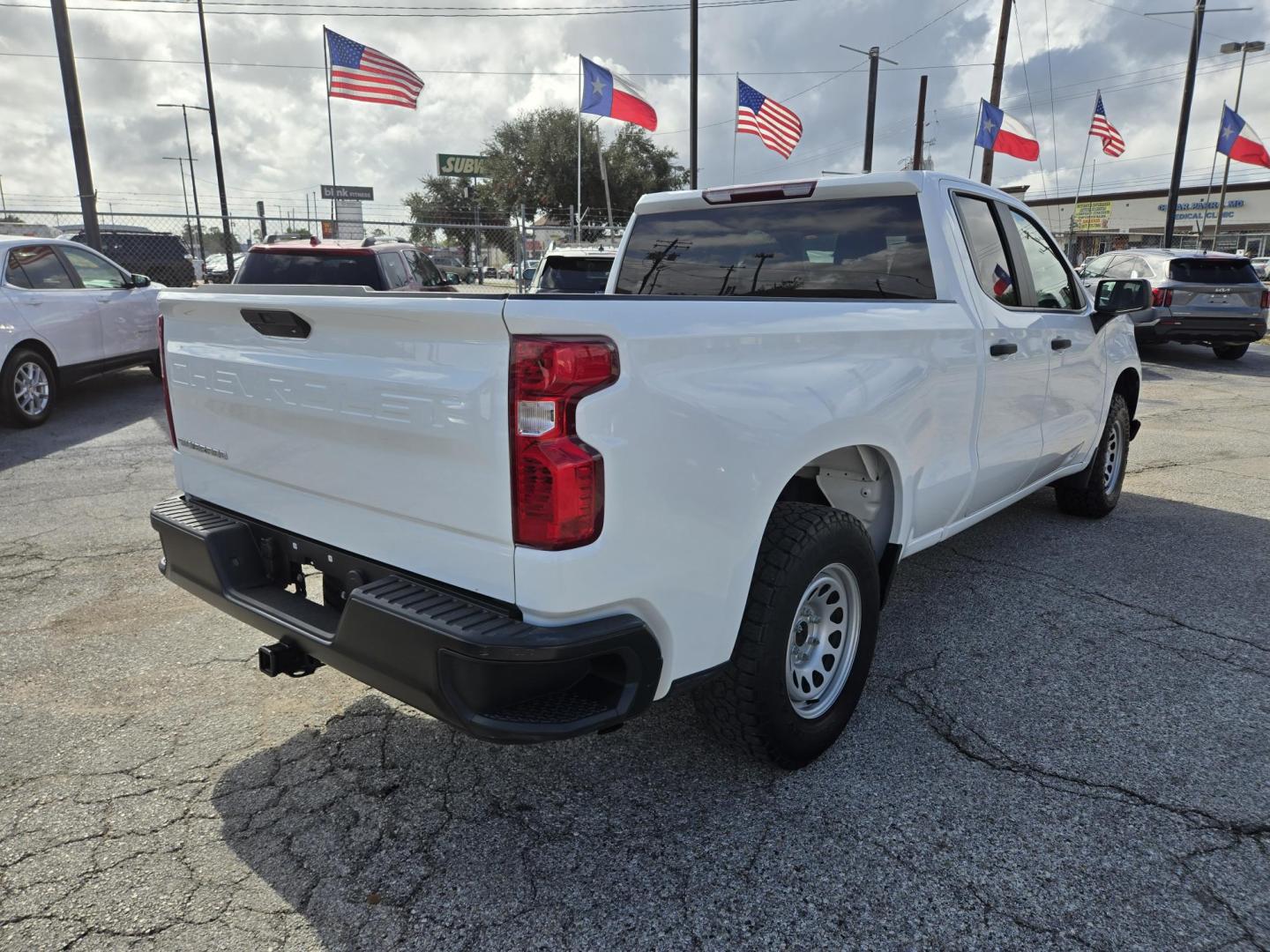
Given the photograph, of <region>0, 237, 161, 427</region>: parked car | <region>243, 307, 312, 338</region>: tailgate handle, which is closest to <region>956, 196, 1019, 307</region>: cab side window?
<region>243, 307, 312, 338</region>: tailgate handle

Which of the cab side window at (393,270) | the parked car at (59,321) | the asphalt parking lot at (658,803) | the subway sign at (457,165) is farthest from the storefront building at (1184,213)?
the asphalt parking lot at (658,803)

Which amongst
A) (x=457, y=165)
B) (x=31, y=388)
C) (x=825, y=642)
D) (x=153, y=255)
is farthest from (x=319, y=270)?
(x=457, y=165)

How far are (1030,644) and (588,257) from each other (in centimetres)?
687

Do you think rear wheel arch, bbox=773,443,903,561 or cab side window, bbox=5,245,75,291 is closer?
rear wheel arch, bbox=773,443,903,561

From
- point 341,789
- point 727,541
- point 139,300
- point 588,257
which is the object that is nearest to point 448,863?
point 341,789

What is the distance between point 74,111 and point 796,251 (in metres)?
11.6

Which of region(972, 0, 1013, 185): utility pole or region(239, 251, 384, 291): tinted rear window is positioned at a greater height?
region(972, 0, 1013, 185): utility pole

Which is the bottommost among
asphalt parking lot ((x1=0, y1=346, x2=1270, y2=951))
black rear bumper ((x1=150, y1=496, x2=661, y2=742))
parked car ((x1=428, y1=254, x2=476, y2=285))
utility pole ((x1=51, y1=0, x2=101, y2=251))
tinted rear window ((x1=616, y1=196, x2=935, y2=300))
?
asphalt parking lot ((x1=0, y1=346, x2=1270, y2=951))

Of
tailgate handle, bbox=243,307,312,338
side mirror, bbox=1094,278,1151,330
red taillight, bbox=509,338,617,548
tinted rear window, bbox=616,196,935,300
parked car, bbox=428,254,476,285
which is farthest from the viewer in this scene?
parked car, bbox=428,254,476,285

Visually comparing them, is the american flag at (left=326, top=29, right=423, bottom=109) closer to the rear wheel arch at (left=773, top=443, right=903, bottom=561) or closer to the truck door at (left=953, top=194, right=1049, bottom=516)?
the truck door at (left=953, top=194, right=1049, bottom=516)

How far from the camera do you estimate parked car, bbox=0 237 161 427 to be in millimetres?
7711

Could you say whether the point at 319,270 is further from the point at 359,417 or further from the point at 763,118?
the point at 763,118

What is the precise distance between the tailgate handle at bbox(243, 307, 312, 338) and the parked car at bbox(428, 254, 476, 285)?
2117cm

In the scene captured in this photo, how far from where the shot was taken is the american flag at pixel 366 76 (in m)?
16.7
